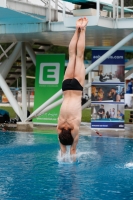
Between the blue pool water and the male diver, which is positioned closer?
the blue pool water

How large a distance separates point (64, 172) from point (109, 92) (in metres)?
11.3

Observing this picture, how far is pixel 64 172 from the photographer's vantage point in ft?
46.1

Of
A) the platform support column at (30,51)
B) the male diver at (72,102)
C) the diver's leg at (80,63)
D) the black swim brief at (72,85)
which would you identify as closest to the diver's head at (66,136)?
the male diver at (72,102)

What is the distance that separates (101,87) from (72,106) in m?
10.8

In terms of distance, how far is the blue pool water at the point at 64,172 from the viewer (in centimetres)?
1170

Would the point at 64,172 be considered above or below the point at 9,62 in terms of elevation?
below

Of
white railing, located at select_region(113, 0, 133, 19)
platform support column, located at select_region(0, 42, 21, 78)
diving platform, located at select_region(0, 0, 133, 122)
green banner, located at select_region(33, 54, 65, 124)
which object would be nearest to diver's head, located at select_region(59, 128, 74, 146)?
diving platform, located at select_region(0, 0, 133, 122)

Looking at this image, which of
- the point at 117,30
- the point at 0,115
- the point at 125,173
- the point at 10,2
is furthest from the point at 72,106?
the point at 0,115

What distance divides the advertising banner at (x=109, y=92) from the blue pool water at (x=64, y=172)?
4.26 m

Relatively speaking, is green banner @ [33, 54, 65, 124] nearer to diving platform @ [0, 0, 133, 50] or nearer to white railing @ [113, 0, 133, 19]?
diving platform @ [0, 0, 133, 50]

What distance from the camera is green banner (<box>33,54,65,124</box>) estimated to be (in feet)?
89.1

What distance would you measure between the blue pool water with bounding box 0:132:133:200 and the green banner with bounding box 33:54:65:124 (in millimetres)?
6532

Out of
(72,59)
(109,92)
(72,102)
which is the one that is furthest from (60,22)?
(72,102)

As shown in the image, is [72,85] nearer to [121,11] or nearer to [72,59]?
[72,59]
